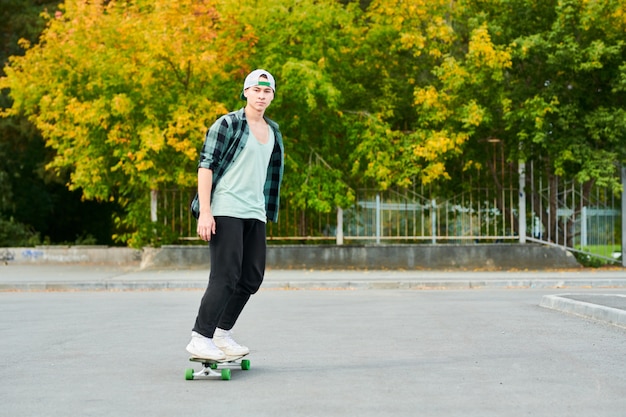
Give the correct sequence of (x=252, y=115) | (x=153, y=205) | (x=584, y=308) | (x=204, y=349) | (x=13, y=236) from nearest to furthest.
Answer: (x=204, y=349) → (x=252, y=115) → (x=584, y=308) → (x=153, y=205) → (x=13, y=236)

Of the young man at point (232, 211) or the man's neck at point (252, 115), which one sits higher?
the man's neck at point (252, 115)

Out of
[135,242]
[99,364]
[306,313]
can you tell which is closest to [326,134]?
[135,242]

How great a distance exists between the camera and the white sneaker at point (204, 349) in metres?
7.09

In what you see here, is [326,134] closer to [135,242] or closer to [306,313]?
[135,242]

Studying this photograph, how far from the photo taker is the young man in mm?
7188

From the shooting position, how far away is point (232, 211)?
725 cm

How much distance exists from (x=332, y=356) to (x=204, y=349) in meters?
1.55

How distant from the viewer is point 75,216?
34.7m

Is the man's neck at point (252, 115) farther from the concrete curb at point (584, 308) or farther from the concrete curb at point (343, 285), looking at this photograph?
the concrete curb at point (343, 285)

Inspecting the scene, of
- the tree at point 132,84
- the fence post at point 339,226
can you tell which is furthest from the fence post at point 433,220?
the tree at point 132,84

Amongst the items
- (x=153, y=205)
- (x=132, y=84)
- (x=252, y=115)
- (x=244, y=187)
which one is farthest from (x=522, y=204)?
(x=244, y=187)

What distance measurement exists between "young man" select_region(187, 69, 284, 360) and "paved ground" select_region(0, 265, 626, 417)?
397 mm

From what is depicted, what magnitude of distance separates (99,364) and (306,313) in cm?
485

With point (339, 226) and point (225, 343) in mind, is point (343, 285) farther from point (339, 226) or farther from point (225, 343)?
point (225, 343)
